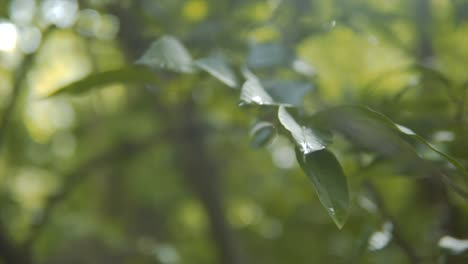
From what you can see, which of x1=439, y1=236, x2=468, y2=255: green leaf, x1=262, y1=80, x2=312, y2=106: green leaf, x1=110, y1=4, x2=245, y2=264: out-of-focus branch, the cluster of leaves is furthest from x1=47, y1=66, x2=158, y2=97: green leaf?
x1=110, y1=4, x2=245, y2=264: out-of-focus branch

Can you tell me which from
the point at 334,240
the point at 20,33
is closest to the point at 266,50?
the point at 20,33

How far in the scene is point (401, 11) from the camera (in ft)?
2.98

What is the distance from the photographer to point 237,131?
1.05 m

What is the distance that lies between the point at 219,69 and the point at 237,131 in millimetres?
559

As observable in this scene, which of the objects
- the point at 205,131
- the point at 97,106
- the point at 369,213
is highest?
the point at 369,213

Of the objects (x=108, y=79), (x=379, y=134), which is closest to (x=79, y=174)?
(x=108, y=79)

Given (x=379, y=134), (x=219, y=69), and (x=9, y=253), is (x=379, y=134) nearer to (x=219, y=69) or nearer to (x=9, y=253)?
(x=219, y=69)

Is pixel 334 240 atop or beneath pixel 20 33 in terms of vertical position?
beneath

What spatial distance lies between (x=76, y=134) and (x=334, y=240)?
0.65 metres

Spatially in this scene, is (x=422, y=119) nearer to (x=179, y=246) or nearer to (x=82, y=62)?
(x=179, y=246)

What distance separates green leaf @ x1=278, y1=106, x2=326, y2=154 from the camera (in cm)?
40

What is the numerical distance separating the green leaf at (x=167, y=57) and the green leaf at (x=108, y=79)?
51mm

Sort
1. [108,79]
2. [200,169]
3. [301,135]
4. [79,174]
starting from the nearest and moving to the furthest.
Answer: [301,135], [108,79], [79,174], [200,169]

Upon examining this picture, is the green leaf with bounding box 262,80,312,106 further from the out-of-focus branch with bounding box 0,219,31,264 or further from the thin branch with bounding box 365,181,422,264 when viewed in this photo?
the out-of-focus branch with bounding box 0,219,31,264
